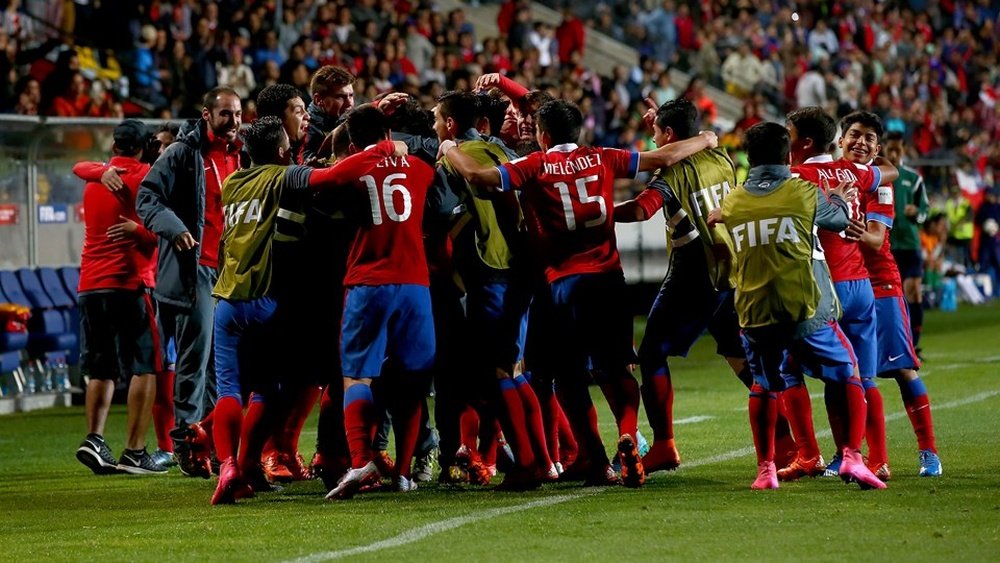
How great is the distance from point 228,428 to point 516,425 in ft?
4.67

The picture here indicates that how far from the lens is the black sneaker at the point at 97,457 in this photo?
10297 millimetres

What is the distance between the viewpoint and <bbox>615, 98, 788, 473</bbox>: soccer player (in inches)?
361

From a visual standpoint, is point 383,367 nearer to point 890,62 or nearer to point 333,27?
point 333,27

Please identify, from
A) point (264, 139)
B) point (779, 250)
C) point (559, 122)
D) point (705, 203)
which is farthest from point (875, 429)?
point (264, 139)

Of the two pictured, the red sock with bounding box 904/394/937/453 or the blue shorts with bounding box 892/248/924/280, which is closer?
A: the red sock with bounding box 904/394/937/453

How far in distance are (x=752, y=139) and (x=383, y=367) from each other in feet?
7.12

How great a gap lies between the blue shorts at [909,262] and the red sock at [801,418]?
295 inches

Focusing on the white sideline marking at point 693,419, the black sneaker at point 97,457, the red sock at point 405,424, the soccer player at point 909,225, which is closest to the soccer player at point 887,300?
the red sock at point 405,424

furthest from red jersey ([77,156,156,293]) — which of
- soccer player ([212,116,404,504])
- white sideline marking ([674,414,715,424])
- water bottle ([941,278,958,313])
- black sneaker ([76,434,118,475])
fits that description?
water bottle ([941,278,958,313])

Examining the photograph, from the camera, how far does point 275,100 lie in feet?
31.1

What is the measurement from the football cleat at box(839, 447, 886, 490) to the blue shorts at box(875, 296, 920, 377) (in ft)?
3.53

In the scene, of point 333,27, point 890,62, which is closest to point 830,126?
point 333,27

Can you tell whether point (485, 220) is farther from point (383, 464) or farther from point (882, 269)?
point (882, 269)

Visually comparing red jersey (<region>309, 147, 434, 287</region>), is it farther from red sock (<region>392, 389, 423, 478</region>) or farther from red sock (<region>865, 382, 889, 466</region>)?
red sock (<region>865, 382, 889, 466</region>)
